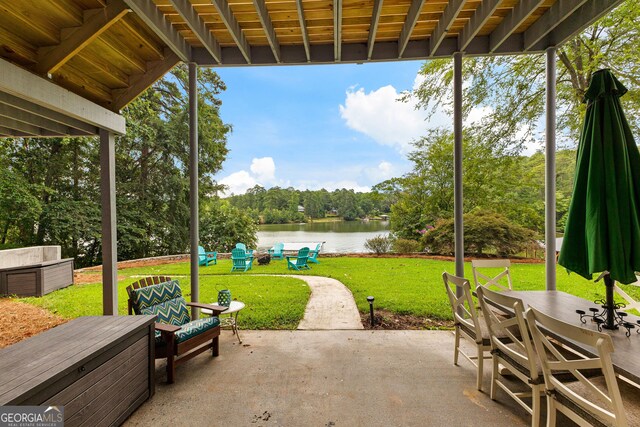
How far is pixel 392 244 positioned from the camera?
1121cm

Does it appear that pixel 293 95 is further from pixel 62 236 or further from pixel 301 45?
pixel 301 45

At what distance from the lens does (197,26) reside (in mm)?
2875

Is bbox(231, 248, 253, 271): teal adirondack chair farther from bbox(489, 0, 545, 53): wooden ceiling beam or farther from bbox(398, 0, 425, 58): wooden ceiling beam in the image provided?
bbox(489, 0, 545, 53): wooden ceiling beam

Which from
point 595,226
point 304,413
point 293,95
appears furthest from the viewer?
point 293,95

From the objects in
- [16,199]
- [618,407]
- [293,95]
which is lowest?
[618,407]

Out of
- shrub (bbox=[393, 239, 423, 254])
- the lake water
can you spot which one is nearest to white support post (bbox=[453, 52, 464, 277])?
shrub (bbox=[393, 239, 423, 254])

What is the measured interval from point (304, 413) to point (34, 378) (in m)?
1.70

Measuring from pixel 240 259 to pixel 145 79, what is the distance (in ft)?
18.8

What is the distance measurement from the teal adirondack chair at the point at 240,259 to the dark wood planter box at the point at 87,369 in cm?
568

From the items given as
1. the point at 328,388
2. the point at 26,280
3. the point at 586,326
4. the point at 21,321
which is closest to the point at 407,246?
the point at 586,326

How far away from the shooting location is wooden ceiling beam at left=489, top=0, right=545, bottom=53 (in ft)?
8.63

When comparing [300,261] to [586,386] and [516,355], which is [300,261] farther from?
[586,386]

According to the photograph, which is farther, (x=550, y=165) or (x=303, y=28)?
(x=550, y=165)

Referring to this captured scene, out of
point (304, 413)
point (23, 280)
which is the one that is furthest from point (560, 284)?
point (23, 280)
